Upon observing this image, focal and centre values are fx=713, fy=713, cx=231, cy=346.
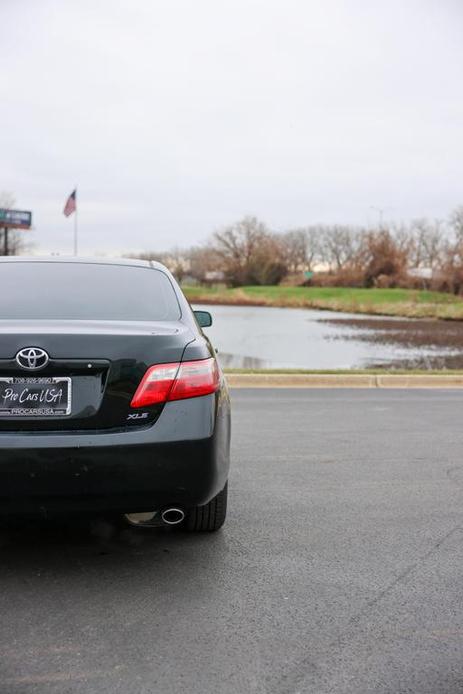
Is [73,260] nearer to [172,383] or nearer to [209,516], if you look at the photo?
[172,383]

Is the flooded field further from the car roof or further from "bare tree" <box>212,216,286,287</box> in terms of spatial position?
"bare tree" <box>212,216,286,287</box>

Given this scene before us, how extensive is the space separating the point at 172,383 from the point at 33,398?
23.8 inches

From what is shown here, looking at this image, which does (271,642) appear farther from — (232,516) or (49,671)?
(232,516)

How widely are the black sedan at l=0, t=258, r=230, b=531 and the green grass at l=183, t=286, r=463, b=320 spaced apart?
43557 millimetres

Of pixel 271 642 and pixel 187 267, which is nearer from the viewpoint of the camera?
pixel 271 642

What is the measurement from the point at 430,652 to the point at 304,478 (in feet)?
8.67

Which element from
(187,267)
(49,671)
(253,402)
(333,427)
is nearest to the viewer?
(49,671)

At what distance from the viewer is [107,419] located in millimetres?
3094

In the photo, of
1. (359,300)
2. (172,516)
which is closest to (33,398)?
(172,516)

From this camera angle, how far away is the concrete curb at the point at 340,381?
11320 millimetres

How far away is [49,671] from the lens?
248cm

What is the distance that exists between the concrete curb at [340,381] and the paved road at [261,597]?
5903 mm

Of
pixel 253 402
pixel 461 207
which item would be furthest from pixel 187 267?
pixel 253 402

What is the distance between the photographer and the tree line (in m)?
84.3
